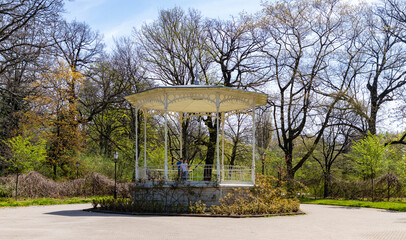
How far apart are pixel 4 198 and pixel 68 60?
49.4 ft

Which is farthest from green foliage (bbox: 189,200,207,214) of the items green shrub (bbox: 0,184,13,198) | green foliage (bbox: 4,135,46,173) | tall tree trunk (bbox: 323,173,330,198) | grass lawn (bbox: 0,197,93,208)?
tall tree trunk (bbox: 323,173,330,198)

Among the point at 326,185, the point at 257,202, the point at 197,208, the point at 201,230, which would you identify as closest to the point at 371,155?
the point at 326,185

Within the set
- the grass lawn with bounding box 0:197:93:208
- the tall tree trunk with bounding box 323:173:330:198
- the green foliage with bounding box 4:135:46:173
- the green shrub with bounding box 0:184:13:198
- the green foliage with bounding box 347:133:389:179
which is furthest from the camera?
the tall tree trunk with bounding box 323:173:330:198

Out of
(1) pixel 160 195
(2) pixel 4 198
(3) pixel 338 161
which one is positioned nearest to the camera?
(1) pixel 160 195

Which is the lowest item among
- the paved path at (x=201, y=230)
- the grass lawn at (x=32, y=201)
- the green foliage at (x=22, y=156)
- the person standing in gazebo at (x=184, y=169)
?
the grass lawn at (x=32, y=201)

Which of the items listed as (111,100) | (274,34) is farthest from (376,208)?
(111,100)

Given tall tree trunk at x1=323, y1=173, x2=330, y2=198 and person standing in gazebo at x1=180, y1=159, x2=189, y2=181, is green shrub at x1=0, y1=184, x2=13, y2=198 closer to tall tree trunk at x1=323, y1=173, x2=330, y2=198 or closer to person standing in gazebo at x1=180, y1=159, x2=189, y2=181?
person standing in gazebo at x1=180, y1=159, x2=189, y2=181

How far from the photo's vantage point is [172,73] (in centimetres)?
3089

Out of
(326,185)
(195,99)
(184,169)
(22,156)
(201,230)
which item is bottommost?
(201,230)

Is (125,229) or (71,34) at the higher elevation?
(71,34)

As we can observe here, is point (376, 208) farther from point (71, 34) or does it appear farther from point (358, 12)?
point (71, 34)

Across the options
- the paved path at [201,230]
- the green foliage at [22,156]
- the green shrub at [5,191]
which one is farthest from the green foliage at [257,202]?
the green foliage at [22,156]

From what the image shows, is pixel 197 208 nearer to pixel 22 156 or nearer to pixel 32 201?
pixel 32 201

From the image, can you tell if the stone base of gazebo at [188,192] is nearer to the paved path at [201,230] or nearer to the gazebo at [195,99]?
the gazebo at [195,99]
